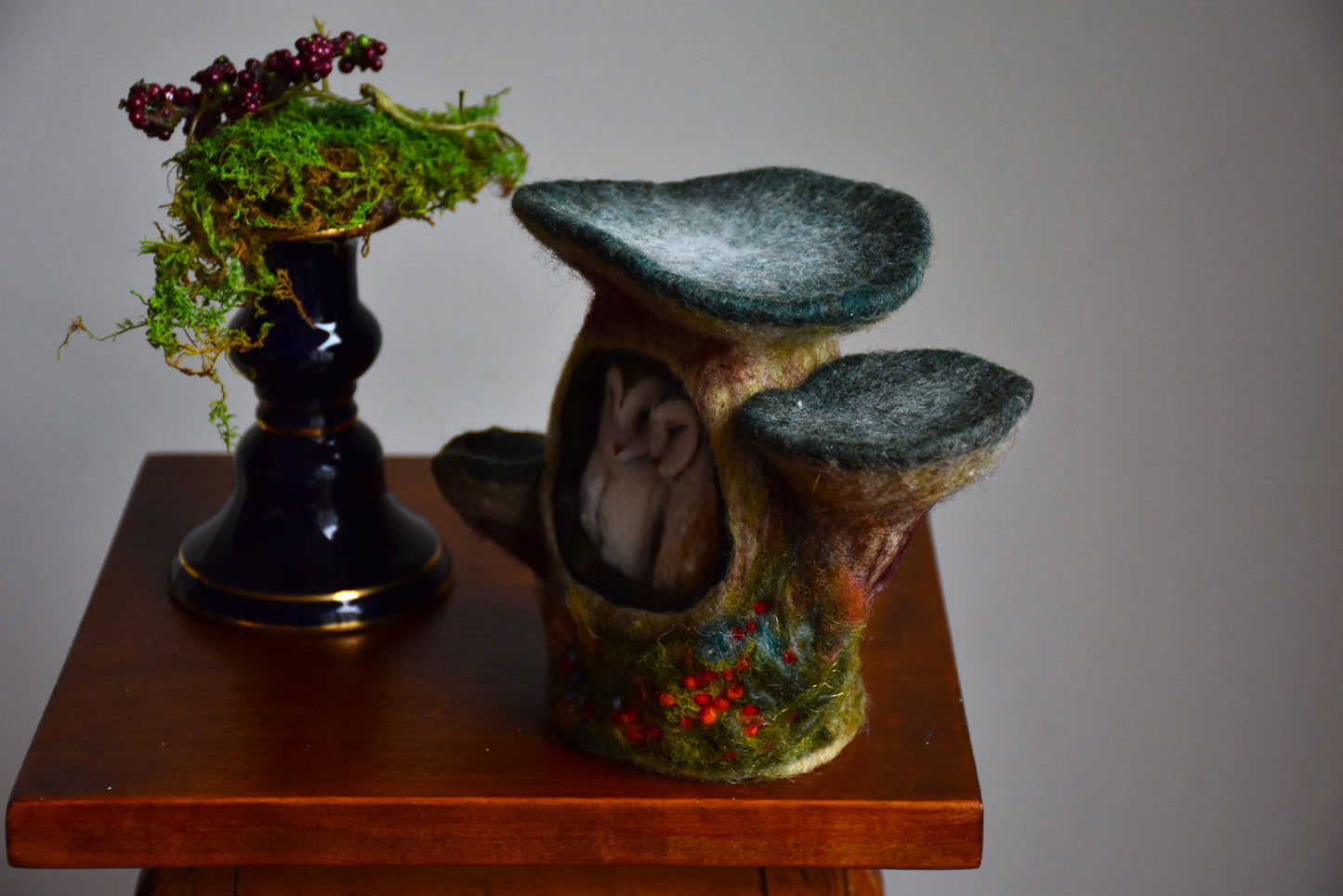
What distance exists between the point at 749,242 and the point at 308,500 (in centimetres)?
35

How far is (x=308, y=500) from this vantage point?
101cm

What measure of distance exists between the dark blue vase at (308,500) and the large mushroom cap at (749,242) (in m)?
0.21

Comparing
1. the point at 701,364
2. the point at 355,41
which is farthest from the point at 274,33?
the point at 701,364

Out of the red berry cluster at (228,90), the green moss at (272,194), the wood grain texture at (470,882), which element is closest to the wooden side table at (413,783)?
the wood grain texture at (470,882)

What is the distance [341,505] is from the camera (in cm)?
102

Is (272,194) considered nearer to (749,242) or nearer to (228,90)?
(228,90)

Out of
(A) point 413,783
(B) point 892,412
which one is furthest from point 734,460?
(A) point 413,783

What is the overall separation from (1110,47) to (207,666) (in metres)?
0.92

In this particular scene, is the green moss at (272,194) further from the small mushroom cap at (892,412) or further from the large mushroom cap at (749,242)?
the small mushroom cap at (892,412)

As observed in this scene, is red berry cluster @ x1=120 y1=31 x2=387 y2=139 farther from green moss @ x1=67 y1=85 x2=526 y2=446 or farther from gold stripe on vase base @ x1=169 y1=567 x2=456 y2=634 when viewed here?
gold stripe on vase base @ x1=169 y1=567 x2=456 y2=634

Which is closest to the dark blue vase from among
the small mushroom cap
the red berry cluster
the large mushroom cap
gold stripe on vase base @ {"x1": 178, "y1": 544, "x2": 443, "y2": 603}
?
gold stripe on vase base @ {"x1": 178, "y1": 544, "x2": 443, "y2": 603}

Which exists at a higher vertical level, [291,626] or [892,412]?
[892,412]

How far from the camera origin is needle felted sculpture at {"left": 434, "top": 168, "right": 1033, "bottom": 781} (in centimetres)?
74


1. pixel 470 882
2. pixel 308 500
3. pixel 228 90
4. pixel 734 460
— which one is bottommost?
pixel 470 882
